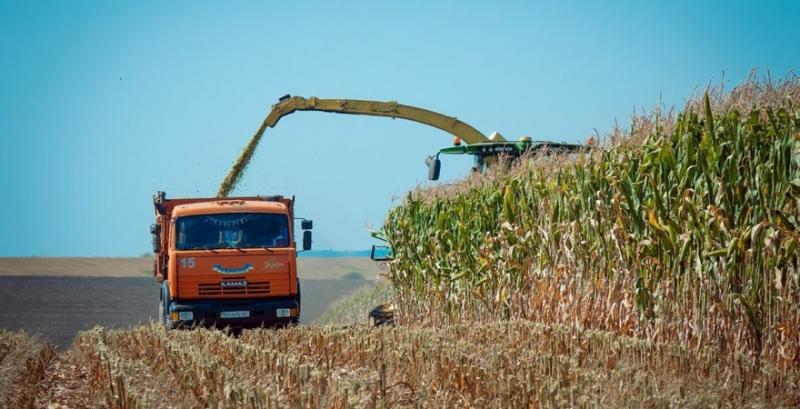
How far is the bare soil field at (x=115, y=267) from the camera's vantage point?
66.2m

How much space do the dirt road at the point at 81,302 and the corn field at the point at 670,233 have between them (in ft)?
43.9

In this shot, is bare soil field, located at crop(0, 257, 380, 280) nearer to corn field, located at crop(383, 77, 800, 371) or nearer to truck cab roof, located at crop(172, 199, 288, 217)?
truck cab roof, located at crop(172, 199, 288, 217)

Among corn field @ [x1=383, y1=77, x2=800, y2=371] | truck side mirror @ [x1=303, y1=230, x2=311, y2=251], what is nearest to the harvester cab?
truck side mirror @ [x1=303, y1=230, x2=311, y2=251]

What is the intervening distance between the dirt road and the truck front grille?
6607mm

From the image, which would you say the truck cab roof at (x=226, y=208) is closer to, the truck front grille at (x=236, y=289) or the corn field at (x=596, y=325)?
the truck front grille at (x=236, y=289)

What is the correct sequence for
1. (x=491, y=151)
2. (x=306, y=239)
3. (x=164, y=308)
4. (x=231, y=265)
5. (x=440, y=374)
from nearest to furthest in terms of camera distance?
(x=440, y=374) → (x=231, y=265) → (x=164, y=308) → (x=306, y=239) → (x=491, y=151)

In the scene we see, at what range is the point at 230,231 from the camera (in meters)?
20.9

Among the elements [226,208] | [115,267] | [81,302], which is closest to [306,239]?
[226,208]

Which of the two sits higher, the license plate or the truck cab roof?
the truck cab roof

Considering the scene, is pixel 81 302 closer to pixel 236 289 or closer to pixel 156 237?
pixel 156 237

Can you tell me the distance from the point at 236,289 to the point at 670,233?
10.3m

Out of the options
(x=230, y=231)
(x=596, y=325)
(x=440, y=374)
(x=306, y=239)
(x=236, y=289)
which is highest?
(x=230, y=231)

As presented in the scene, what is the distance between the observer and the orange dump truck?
67.1 ft

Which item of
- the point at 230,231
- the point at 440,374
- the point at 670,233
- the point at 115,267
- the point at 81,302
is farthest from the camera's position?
the point at 115,267
